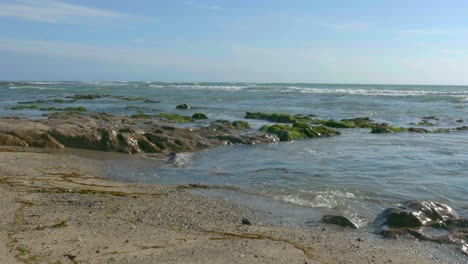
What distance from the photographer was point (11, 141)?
13281 millimetres

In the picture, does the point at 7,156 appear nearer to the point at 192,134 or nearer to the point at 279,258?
the point at 192,134

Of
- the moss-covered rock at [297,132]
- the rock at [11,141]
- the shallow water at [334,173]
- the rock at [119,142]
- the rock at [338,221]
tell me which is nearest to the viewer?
the rock at [338,221]

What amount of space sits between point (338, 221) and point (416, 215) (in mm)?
1242

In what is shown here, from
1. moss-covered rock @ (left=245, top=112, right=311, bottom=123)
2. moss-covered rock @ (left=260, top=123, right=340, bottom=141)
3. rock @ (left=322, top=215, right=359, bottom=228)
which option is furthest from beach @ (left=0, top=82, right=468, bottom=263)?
moss-covered rock @ (left=245, top=112, right=311, bottom=123)

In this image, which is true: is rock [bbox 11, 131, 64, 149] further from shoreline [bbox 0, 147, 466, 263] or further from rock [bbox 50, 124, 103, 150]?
shoreline [bbox 0, 147, 466, 263]

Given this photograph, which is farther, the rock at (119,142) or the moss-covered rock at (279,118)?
the moss-covered rock at (279,118)

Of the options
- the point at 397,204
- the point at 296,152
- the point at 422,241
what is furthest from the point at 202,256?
the point at 296,152

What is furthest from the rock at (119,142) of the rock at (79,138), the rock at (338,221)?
the rock at (338,221)

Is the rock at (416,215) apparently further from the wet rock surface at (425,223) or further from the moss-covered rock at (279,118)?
the moss-covered rock at (279,118)

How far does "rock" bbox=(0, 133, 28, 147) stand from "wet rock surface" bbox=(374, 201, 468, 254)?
1023 centimetres

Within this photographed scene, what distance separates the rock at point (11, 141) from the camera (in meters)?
13.2

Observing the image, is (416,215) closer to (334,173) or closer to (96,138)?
(334,173)

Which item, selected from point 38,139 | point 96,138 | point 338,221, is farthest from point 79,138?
point 338,221

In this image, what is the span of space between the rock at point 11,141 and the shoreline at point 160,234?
4865 mm
